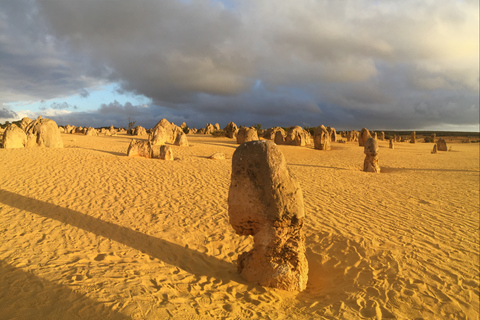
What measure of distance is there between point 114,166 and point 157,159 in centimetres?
285

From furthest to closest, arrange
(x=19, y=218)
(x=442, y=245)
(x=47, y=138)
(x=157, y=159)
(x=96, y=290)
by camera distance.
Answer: (x=47, y=138), (x=157, y=159), (x=19, y=218), (x=442, y=245), (x=96, y=290)

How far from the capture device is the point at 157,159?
16.3 metres

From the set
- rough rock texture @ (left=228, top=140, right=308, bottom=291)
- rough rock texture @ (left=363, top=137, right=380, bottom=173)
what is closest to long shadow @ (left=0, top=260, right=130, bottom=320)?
rough rock texture @ (left=228, top=140, right=308, bottom=291)

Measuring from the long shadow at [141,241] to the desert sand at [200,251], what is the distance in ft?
0.13

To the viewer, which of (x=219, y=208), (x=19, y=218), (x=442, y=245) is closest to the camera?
(x=442, y=245)

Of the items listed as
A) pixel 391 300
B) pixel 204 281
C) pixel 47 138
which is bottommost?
pixel 391 300

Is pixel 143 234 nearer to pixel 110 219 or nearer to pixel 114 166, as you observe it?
pixel 110 219

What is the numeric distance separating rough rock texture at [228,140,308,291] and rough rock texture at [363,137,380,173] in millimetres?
13882

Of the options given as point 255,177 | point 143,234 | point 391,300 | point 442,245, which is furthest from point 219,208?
point 442,245

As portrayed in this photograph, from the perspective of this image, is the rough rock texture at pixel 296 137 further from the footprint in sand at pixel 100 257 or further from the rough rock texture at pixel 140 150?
the footprint in sand at pixel 100 257

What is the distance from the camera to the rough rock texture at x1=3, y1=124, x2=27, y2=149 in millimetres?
16531

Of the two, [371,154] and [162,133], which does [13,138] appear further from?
[371,154]

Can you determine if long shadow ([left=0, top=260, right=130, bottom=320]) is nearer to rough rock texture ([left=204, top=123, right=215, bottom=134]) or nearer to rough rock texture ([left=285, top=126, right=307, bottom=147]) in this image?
rough rock texture ([left=285, top=126, right=307, bottom=147])

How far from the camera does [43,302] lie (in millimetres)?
3795
